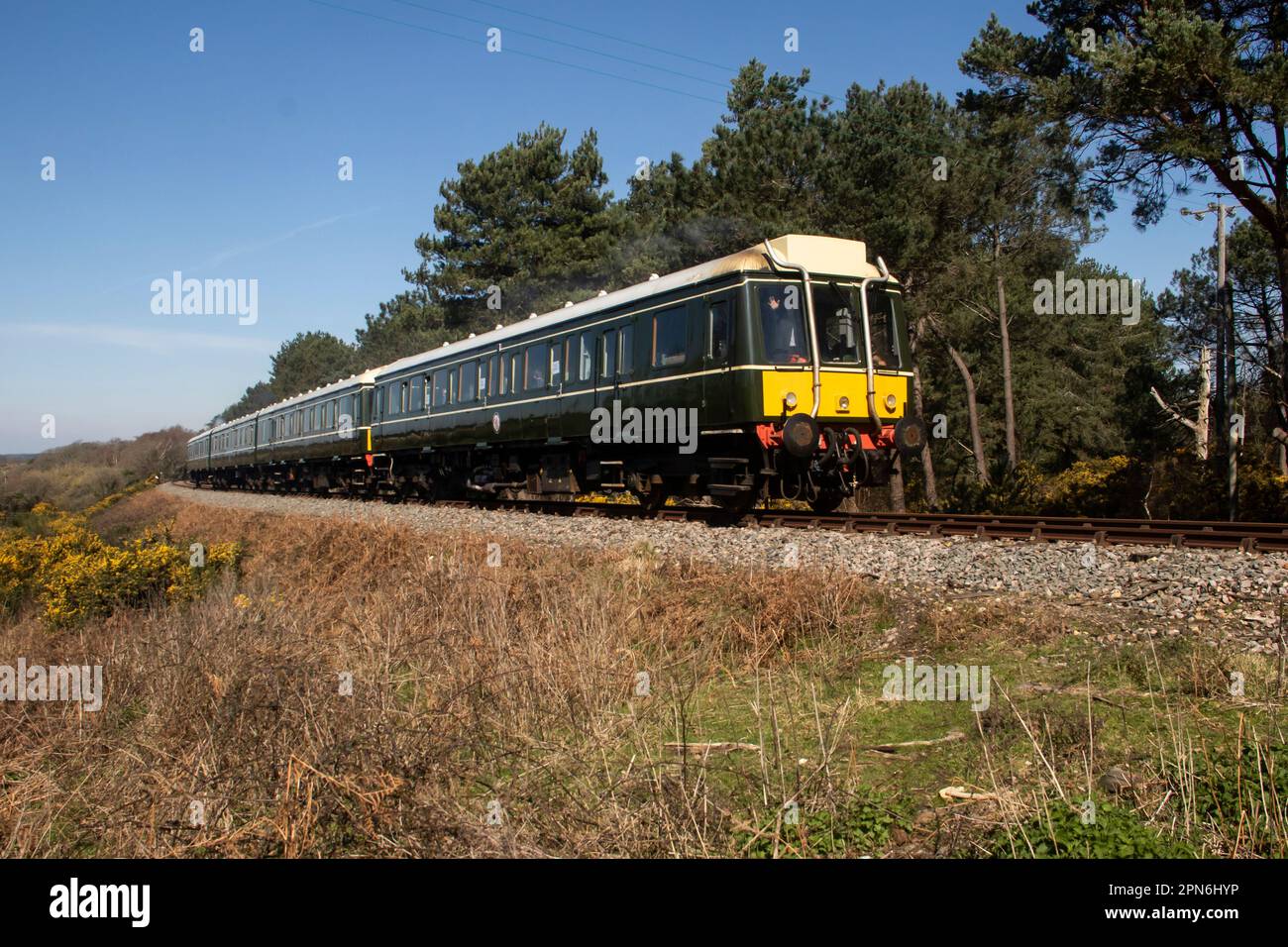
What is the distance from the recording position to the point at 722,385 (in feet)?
39.0

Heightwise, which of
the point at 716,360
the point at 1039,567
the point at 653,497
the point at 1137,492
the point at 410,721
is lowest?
the point at 410,721

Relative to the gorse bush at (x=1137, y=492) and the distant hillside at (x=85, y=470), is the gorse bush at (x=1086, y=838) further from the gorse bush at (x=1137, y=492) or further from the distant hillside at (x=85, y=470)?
the distant hillside at (x=85, y=470)

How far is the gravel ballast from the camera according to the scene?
638cm

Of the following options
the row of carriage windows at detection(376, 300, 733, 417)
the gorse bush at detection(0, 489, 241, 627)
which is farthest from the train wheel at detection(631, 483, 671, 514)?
the gorse bush at detection(0, 489, 241, 627)

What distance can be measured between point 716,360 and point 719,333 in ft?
1.06

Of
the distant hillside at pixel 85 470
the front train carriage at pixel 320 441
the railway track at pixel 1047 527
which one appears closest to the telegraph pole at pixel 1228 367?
the railway track at pixel 1047 527

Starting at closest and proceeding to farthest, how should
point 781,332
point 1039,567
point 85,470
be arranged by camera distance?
1. point 1039,567
2. point 781,332
3. point 85,470

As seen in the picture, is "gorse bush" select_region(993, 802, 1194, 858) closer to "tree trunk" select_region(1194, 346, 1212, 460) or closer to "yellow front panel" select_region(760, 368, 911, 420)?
"yellow front panel" select_region(760, 368, 911, 420)

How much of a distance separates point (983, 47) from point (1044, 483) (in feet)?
38.9

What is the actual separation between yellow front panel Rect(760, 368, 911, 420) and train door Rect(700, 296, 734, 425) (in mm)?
508

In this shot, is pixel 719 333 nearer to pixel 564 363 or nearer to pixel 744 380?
pixel 744 380

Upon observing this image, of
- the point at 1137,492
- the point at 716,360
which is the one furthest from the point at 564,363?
the point at 1137,492

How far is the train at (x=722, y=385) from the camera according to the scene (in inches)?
461
